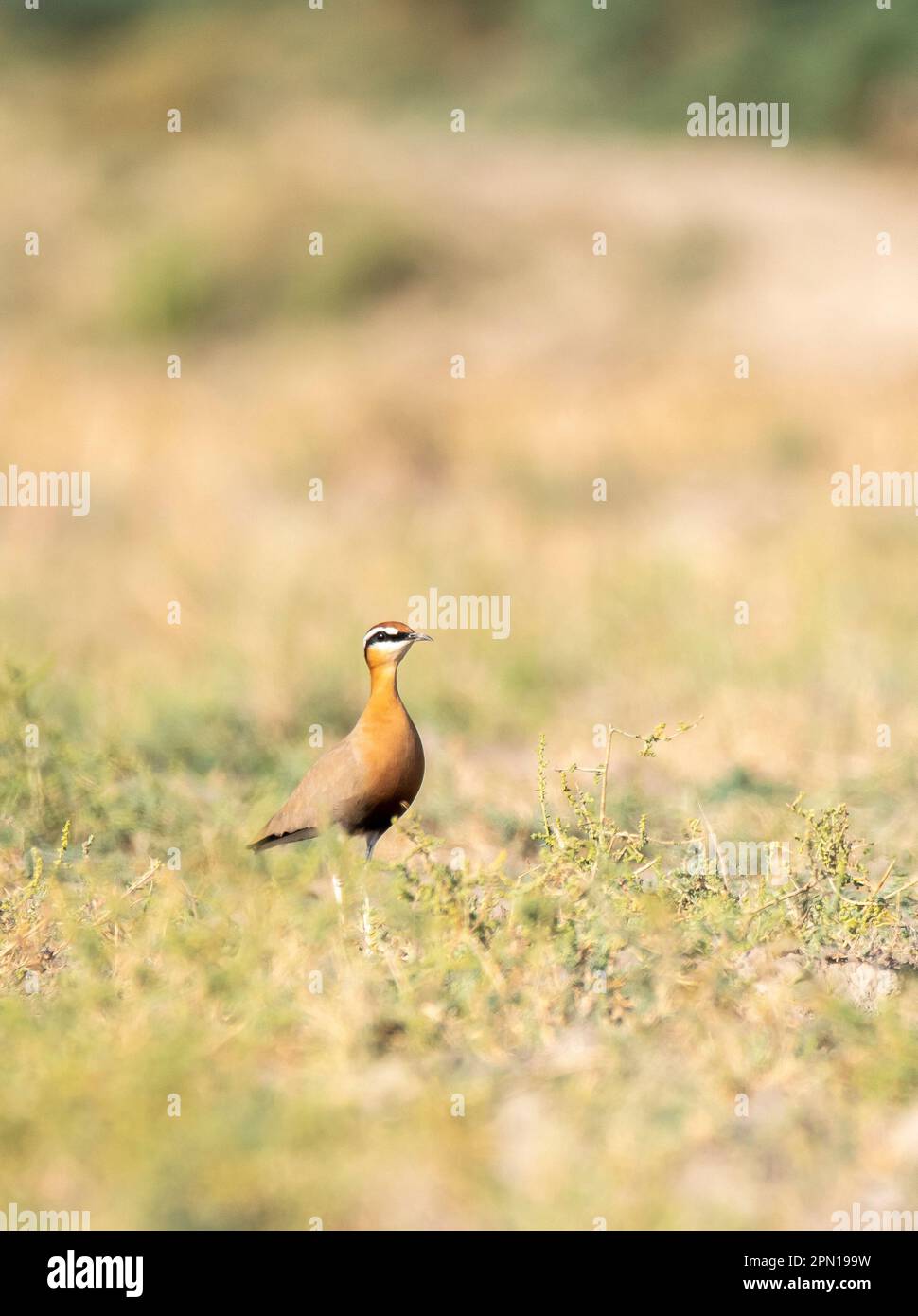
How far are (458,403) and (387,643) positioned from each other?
8.74 metres

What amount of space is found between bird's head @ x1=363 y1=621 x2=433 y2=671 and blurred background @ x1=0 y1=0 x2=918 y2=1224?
1.86 ft

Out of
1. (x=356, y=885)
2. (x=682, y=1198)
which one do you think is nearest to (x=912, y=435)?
(x=356, y=885)

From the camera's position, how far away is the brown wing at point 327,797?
4.23 meters

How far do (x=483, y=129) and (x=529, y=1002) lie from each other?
22.4 m

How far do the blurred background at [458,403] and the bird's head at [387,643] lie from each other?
566 millimetres

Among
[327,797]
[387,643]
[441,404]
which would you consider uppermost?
[441,404]

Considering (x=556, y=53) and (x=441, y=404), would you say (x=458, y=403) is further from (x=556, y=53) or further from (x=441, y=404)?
(x=556, y=53)

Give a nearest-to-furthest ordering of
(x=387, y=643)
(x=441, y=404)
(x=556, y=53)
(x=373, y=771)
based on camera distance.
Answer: (x=373, y=771)
(x=387, y=643)
(x=441, y=404)
(x=556, y=53)

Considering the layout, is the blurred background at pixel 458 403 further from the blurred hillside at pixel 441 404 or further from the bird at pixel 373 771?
the bird at pixel 373 771

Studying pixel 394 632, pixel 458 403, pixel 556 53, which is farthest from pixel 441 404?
pixel 556 53

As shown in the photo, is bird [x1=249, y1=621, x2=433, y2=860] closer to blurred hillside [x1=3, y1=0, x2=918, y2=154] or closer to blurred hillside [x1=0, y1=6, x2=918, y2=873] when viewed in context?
blurred hillside [x1=0, y1=6, x2=918, y2=873]

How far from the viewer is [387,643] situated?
173 inches

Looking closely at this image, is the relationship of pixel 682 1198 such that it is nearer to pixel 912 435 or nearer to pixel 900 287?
pixel 912 435

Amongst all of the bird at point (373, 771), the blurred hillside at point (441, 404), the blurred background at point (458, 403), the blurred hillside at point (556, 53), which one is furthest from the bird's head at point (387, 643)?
the blurred hillside at point (556, 53)
